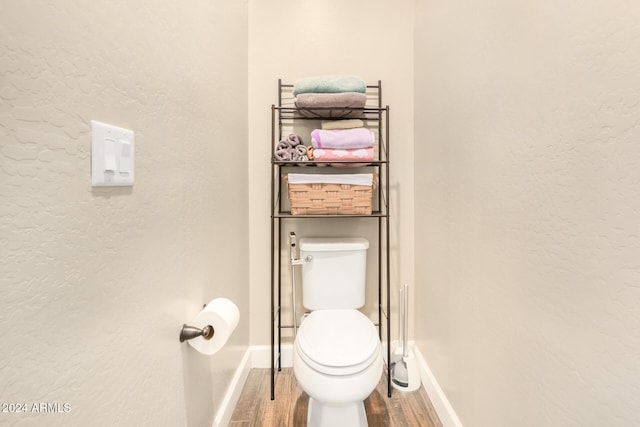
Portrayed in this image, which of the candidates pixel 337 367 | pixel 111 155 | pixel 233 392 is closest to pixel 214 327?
pixel 337 367

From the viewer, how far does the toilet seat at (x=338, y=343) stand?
114cm

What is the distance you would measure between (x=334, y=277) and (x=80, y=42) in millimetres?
1362

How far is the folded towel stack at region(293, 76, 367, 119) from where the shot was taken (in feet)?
5.00

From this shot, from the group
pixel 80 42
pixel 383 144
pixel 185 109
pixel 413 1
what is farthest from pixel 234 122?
pixel 413 1

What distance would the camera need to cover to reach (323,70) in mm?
1807

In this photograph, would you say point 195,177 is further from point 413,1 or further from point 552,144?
point 413,1

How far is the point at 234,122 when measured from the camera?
5.06ft

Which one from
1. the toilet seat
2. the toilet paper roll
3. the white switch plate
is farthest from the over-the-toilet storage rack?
the white switch plate

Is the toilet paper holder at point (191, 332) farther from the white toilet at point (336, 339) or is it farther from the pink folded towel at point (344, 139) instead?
the pink folded towel at point (344, 139)

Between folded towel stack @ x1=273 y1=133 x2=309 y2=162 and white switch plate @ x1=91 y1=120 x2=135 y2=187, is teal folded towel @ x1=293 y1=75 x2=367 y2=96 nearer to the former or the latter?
folded towel stack @ x1=273 y1=133 x2=309 y2=162

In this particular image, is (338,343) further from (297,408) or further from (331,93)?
(331,93)

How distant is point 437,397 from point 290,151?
52.9 inches

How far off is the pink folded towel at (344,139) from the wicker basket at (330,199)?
0.64 ft

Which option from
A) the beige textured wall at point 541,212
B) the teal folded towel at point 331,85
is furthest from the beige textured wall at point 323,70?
the beige textured wall at point 541,212
